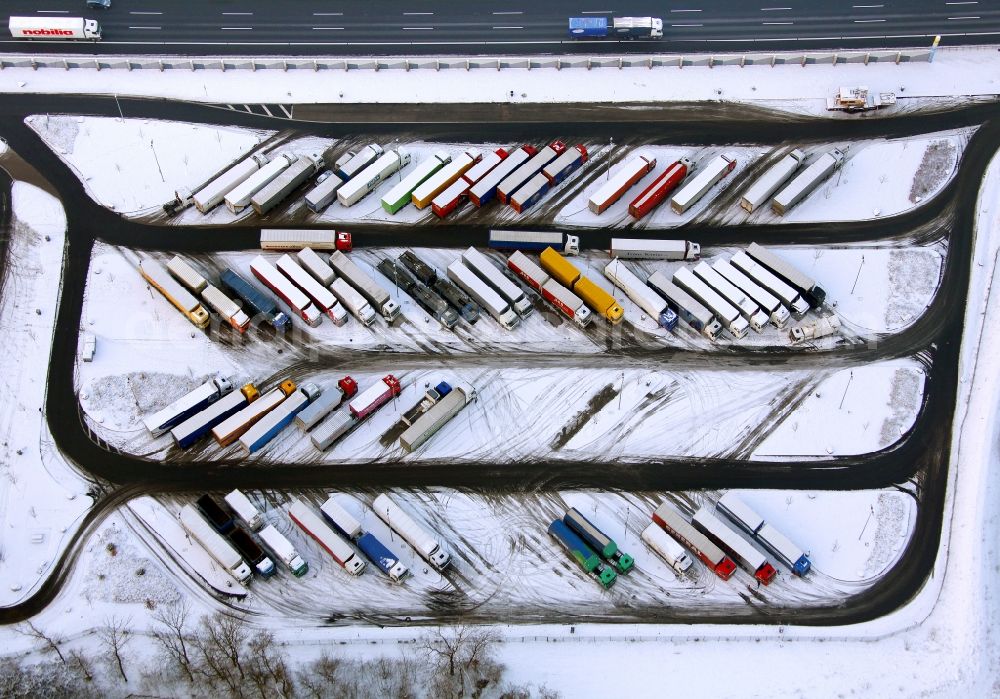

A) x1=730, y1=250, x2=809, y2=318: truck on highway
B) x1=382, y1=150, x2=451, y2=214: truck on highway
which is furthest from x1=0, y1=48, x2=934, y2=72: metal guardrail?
x1=730, y1=250, x2=809, y2=318: truck on highway

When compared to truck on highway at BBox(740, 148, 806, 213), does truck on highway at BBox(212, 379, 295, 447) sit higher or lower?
lower

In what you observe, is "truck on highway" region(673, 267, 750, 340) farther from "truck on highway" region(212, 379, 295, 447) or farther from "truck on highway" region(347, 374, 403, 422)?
"truck on highway" region(212, 379, 295, 447)

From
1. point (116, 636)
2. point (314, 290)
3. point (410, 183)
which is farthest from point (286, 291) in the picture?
point (116, 636)

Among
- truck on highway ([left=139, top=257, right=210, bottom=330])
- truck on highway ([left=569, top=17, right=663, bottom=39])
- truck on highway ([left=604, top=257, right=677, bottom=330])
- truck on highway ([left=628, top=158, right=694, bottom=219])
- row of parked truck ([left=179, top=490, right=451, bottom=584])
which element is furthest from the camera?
truck on highway ([left=569, top=17, right=663, bottom=39])

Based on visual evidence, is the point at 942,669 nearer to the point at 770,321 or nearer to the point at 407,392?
the point at 770,321

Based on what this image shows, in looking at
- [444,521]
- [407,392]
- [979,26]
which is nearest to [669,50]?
[979,26]

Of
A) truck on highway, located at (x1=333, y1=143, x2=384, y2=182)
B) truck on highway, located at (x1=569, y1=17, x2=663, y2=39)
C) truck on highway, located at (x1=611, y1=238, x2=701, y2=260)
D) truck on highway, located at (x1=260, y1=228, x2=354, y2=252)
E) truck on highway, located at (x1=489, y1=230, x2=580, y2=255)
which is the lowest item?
truck on highway, located at (x1=611, y1=238, x2=701, y2=260)

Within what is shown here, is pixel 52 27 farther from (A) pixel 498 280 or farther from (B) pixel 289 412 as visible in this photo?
(A) pixel 498 280
